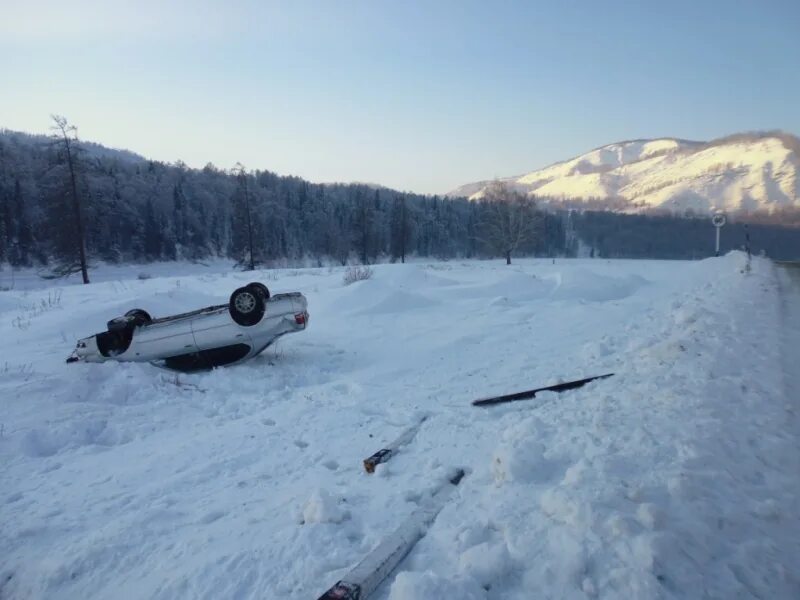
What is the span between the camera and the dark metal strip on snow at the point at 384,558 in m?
2.46

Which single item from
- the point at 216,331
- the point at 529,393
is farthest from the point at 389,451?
the point at 216,331

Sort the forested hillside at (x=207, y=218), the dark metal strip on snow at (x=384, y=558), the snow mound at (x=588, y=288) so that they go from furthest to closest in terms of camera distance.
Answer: the forested hillside at (x=207, y=218) < the snow mound at (x=588, y=288) < the dark metal strip on snow at (x=384, y=558)

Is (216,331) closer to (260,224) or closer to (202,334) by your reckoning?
(202,334)

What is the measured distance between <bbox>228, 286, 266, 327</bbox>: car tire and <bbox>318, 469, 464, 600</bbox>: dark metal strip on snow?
510 cm

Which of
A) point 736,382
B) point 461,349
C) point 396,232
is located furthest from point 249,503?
point 396,232

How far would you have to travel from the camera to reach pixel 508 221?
51.3 metres

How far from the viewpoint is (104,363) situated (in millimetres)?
6523

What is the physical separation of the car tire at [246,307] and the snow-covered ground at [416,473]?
3.03ft

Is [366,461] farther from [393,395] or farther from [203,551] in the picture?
[393,395]

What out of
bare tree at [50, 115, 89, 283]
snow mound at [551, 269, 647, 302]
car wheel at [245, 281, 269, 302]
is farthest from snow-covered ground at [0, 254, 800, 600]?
bare tree at [50, 115, 89, 283]

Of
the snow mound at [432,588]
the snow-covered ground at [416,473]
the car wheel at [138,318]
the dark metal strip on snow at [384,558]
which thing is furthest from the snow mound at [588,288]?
the snow mound at [432,588]

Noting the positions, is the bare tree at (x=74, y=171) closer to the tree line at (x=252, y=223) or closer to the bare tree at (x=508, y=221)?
the tree line at (x=252, y=223)

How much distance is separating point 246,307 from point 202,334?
83cm

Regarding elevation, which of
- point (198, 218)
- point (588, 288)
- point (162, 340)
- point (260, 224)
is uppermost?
point (198, 218)
